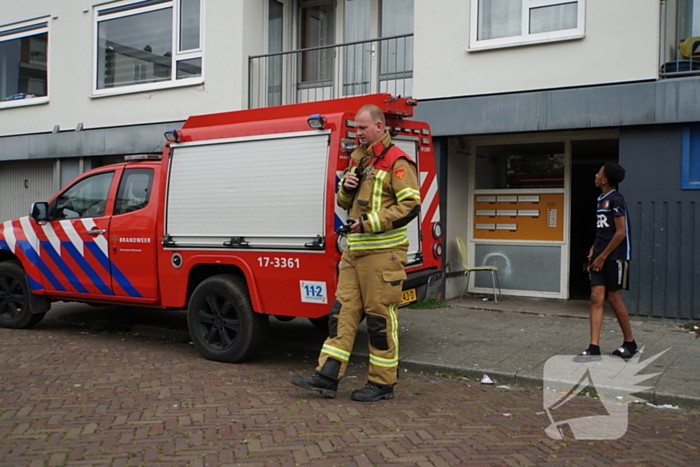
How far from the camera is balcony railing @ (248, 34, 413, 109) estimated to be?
10.9m

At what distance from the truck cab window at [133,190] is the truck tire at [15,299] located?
1.87m

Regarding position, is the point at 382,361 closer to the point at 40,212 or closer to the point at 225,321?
the point at 225,321

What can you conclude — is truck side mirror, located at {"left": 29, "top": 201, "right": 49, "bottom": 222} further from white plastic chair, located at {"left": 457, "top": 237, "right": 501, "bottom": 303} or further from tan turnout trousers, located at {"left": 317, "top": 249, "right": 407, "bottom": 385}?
white plastic chair, located at {"left": 457, "top": 237, "right": 501, "bottom": 303}

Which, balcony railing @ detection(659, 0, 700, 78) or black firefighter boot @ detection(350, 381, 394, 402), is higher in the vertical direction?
balcony railing @ detection(659, 0, 700, 78)

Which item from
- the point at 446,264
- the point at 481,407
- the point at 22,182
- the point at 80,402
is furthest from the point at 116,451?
the point at 22,182

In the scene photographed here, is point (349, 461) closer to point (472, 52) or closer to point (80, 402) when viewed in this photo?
point (80, 402)

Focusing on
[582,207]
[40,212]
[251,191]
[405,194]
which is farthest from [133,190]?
[582,207]

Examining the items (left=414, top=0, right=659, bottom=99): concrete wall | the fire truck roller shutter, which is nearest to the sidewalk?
the fire truck roller shutter

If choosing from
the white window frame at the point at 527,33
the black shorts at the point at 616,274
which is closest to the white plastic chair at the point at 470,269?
the white window frame at the point at 527,33

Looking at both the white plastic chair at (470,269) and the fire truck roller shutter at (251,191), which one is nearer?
the fire truck roller shutter at (251,191)

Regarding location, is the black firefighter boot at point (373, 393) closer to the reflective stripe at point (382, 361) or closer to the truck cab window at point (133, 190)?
the reflective stripe at point (382, 361)

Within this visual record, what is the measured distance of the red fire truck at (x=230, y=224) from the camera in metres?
5.88

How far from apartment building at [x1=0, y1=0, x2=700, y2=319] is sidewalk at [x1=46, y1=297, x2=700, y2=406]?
74 cm

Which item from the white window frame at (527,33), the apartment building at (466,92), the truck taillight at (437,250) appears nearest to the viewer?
the truck taillight at (437,250)
